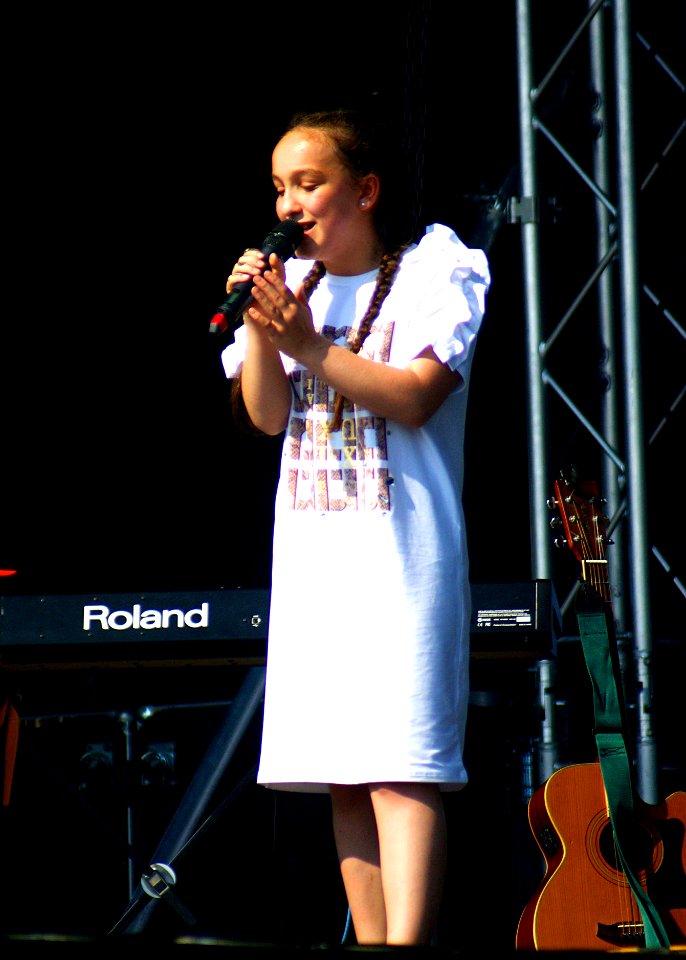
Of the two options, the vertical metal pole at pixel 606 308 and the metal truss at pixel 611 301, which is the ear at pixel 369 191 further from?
the vertical metal pole at pixel 606 308

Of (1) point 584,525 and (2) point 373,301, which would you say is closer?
(2) point 373,301

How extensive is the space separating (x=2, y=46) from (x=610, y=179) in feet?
5.61

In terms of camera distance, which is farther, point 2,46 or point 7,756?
point 2,46

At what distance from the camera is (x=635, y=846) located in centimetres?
248

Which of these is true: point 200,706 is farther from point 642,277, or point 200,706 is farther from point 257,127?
point 257,127

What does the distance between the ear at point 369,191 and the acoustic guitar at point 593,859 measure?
0.90m

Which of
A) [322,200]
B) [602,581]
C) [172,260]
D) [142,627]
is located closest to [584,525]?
[602,581]

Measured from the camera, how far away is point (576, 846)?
2.53 meters

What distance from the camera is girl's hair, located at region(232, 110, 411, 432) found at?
1957mm

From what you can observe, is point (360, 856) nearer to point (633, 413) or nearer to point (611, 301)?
point (633, 413)

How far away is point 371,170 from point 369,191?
→ 0.10ft

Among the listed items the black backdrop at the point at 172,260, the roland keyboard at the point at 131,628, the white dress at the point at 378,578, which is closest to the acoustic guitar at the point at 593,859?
the roland keyboard at the point at 131,628

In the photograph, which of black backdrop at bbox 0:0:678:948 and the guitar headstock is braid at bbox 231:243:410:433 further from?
black backdrop at bbox 0:0:678:948

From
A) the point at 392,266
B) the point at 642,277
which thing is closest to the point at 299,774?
the point at 392,266
